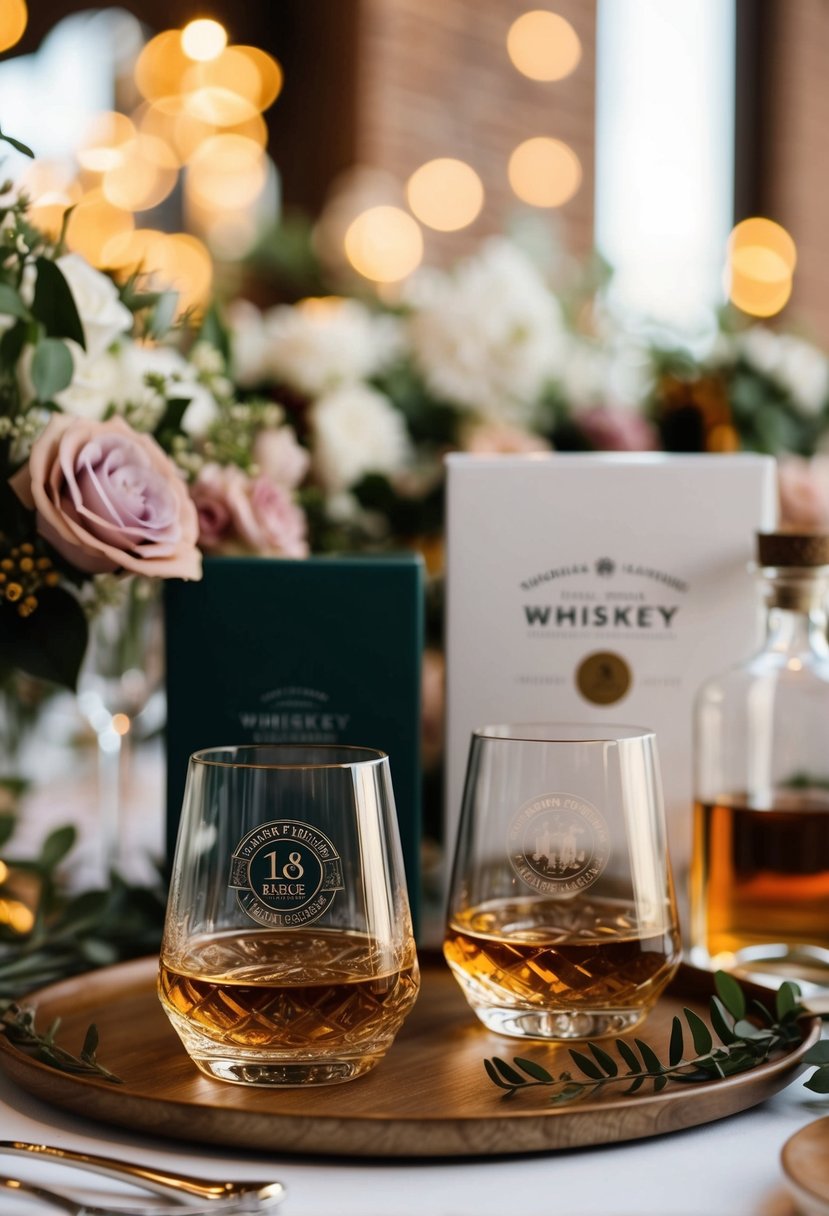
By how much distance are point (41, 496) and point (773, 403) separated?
1.14 metres

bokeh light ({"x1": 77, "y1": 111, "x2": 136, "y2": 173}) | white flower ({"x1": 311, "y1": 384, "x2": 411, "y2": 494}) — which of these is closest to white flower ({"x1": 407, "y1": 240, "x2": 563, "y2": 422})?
white flower ({"x1": 311, "y1": 384, "x2": 411, "y2": 494})

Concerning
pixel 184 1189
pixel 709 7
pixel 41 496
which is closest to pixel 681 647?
pixel 41 496

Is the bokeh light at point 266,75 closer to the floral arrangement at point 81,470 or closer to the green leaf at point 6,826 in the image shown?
the floral arrangement at point 81,470

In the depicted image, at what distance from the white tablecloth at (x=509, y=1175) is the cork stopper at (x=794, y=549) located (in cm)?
42

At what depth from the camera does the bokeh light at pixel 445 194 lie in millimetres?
3609

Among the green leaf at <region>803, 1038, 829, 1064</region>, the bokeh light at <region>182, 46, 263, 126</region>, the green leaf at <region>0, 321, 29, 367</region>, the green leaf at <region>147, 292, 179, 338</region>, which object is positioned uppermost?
the bokeh light at <region>182, 46, 263, 126</region>

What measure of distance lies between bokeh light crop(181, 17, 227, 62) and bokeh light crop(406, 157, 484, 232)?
0.59m

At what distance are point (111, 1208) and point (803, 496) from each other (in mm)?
1223

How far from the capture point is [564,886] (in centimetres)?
74

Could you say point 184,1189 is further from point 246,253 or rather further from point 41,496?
point 246,253

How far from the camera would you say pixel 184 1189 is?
0.58 m

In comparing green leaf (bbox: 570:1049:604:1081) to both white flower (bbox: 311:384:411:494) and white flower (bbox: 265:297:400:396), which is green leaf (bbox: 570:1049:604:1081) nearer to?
white flower (bbox: 311:384:411:494)

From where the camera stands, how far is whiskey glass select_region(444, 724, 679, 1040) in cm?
75

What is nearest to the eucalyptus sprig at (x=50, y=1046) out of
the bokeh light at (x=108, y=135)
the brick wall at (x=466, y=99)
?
the bokeh light at (x=108, y=135)
